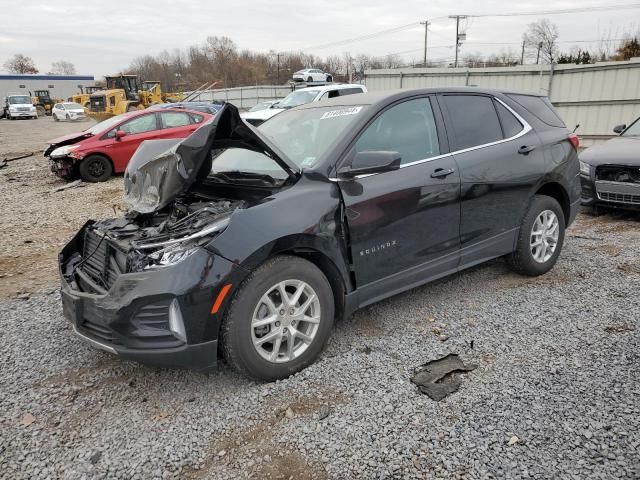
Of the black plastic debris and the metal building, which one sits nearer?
the black plastic debris

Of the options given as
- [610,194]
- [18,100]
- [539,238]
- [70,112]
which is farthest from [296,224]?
[18,100]

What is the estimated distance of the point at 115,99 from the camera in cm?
2962

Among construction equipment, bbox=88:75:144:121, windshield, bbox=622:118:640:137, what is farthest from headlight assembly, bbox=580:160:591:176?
construction equipment, bbox=88:75:144:121

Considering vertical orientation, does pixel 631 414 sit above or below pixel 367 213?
below

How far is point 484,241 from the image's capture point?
3992 millimetres

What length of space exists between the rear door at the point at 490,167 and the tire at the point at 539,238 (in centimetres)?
11

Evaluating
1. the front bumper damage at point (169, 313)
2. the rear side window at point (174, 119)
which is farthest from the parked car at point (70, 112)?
the front bumper damage at point (169, 313)

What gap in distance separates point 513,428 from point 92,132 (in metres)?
Answer: 11.4

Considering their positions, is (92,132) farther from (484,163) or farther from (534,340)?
(534,340)

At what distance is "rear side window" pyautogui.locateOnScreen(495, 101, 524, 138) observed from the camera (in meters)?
4.20

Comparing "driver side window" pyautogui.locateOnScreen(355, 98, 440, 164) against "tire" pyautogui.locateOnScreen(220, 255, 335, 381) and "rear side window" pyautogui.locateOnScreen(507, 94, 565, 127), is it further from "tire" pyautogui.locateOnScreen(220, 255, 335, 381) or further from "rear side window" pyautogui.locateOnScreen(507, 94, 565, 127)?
"rear side window" pyautogui.locateOnScreen(507, 94, 565, 127)

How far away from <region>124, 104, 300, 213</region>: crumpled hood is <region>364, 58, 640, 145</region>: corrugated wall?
11.1m

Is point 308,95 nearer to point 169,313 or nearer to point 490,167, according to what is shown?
point 490,167

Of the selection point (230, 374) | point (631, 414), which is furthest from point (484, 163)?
point (230, 374)
